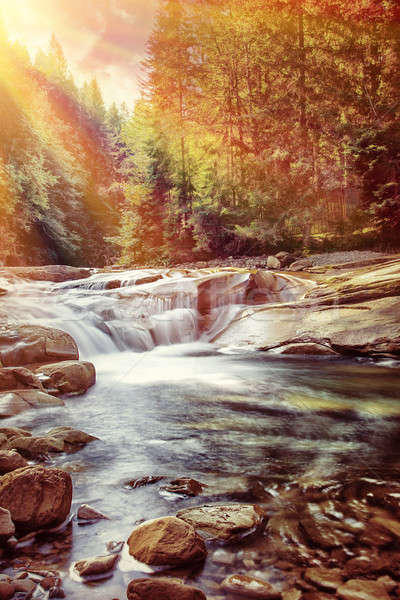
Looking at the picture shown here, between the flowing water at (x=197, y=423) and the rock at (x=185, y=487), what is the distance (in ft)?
0.18

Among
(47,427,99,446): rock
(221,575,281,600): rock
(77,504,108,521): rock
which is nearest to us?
(221,575,281,600): rock

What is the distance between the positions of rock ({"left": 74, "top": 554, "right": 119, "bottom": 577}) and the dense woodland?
57.6 feet

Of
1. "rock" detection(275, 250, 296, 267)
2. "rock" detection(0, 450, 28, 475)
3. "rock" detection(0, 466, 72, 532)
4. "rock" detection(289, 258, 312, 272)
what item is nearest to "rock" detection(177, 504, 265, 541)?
"rock" detection(0, 466, 72, 532)

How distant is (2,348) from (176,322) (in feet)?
15.0

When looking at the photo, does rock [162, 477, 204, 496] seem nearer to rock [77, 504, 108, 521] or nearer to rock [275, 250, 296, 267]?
rock [77, 504, 108, 521]

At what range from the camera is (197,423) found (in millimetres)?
4223

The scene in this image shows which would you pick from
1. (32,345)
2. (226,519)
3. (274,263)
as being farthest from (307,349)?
(274,263)

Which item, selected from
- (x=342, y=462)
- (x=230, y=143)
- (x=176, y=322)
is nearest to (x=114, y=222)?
(x=230, y=143)

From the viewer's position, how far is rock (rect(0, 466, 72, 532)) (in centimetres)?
203

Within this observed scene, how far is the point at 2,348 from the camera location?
6465 mm

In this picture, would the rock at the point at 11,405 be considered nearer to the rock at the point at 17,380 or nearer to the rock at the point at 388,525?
the rock at the point at 17,380

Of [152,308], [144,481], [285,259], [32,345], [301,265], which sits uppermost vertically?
[285,259]

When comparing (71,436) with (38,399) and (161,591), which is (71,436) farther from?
(161,591)

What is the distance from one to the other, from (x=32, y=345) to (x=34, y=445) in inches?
148
